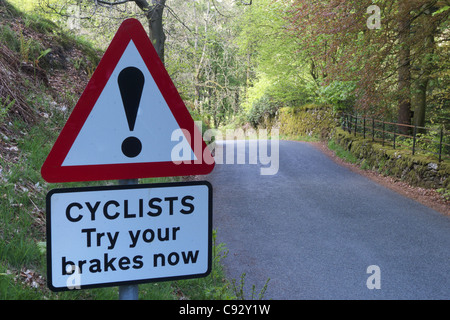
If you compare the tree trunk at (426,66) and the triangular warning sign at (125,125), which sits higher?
the tree trunk at (426,66)

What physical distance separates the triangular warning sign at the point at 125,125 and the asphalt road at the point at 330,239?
3.57 metres

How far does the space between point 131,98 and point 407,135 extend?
520 inches

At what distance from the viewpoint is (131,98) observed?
177cm

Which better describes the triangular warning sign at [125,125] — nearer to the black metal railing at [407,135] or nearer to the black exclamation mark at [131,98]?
the black exclamation mark at [131,98]

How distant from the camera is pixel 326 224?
777cm

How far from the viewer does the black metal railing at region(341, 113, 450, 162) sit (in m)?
11.7

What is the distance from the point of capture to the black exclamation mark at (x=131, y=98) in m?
1.76

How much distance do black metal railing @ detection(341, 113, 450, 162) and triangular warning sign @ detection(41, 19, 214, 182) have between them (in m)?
10.2

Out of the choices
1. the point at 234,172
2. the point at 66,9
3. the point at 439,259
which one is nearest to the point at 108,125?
the point at 439,259

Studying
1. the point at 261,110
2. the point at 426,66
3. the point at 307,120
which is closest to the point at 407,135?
the point at 426,66

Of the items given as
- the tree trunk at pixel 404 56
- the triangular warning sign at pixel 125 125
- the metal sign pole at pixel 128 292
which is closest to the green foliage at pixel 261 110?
the tree trunk at pixel 404 56

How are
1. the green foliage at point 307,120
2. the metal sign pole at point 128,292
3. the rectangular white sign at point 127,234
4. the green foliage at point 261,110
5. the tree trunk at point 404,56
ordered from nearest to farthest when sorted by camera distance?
the rectangular white sign at point 127,234
the metal sign pole at point 128,292
the tree trunk at point 404,56
the green foliage at point 307,120
the green foliage at point 261,110

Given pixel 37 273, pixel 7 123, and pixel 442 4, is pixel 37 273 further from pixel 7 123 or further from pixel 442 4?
pixel 442 4

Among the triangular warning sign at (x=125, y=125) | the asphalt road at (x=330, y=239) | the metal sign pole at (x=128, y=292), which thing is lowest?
the asphalt road at (x=330, y=239)
